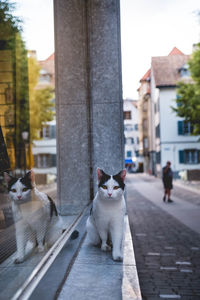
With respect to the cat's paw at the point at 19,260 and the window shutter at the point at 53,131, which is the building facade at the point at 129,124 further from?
the cat's paw at the point at 19,260

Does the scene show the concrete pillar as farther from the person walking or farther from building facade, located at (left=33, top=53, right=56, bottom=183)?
the person walking

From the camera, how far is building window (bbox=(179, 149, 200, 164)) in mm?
30609

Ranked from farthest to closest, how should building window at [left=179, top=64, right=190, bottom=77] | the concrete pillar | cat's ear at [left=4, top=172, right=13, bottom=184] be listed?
1. building window at [left=179, top=64, right=190, bottom=77]
2. the concrete pillar
3. cat's ear at [left=4, top=172, right=13, bottom=184]

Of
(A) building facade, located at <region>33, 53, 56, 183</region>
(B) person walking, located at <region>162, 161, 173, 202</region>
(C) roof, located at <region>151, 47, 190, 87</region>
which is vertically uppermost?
(C) roof, located at <region>151, 47, 190, 87</region>

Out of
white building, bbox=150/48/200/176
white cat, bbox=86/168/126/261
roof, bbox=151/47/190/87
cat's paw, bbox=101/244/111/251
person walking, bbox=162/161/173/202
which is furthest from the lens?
white building, bbox=150/48/200/176

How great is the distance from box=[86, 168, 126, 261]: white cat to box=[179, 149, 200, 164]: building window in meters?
28.4

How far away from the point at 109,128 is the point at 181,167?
25.9 metres

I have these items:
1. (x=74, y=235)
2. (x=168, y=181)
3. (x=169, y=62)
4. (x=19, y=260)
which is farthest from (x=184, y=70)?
(x=19, y=260)

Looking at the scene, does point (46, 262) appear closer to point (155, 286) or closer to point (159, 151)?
point (155, 286)

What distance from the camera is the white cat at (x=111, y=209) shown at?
2.91 m

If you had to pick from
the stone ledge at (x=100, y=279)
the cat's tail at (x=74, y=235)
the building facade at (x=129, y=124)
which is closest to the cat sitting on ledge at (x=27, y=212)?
the stone ledge at (x=100, y=279)

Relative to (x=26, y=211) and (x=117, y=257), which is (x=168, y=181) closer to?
(x=117, y=257)

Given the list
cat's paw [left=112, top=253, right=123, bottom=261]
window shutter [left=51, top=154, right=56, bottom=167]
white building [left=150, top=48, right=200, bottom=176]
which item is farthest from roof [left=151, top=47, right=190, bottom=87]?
white building [left=150, top=48, right=200, bottom=176]

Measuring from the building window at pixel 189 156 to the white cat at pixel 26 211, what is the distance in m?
28.9
